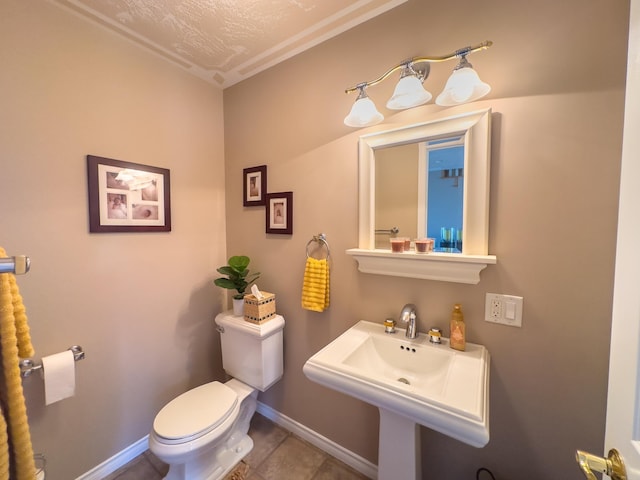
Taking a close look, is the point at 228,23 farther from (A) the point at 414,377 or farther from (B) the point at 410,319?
(A) the point at 414,377

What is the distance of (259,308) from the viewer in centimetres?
157

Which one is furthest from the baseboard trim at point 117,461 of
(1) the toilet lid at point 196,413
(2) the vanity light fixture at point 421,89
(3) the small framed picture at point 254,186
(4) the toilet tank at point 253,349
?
(2) the vanity light fixture at point 421,89

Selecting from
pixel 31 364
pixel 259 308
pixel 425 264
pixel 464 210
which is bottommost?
pixel 31 364

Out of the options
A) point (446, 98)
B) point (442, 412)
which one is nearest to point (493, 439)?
point (442, 412)

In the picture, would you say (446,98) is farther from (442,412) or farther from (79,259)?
(79,259)


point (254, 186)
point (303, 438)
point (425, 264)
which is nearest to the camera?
point (425, 264)

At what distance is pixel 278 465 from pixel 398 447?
2.96 feet

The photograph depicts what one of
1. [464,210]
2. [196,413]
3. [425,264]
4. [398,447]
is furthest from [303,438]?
[464,210]

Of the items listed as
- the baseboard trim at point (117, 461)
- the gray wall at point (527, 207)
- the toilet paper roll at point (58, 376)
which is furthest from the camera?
the baseboard trim at point (117, 461)

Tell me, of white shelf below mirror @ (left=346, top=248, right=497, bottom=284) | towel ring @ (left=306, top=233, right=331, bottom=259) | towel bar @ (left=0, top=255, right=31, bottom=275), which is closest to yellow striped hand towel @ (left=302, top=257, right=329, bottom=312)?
towel ring @ (left=306, top=233, right=331, bottom=259)

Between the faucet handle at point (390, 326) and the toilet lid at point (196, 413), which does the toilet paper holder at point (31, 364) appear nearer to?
the toilet lid at point (196, 413)

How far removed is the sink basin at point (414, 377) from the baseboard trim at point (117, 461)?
1419 millimetres

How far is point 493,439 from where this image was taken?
1.10m

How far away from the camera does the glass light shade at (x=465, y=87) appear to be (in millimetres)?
951
